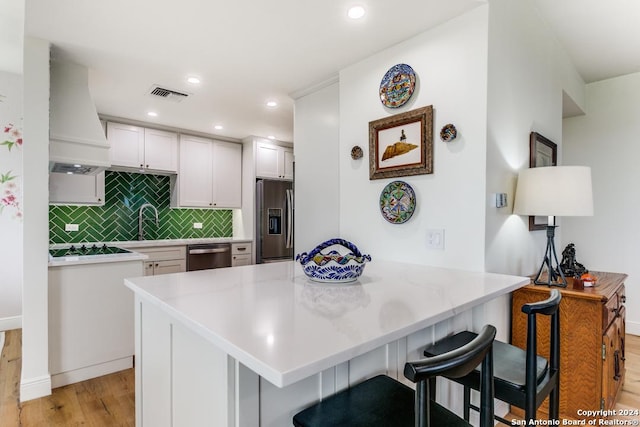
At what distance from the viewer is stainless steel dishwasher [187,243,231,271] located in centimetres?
426

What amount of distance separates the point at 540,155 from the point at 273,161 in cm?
345

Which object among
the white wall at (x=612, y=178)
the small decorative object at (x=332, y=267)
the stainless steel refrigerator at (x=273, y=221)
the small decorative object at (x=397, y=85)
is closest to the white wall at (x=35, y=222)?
the small decorative object at (x=332, y=267)

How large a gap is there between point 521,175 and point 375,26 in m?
1.23

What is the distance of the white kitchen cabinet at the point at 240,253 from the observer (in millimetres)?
4617

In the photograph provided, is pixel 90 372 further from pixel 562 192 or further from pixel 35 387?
pixel 562 192

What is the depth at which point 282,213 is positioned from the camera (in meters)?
4.87

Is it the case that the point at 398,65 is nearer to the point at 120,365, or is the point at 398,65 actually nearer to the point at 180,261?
the point at 120,365

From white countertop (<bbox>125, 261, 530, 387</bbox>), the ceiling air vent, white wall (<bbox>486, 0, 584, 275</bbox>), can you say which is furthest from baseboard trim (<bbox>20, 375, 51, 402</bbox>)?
white wall (<bbox>486, 0, 584, 275</bbox>)

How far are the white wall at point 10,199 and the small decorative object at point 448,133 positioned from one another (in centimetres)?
400

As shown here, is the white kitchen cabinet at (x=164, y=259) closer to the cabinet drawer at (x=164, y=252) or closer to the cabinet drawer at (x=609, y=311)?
the cabinet drawer at (x=164, y=252)

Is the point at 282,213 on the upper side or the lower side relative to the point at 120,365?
upper

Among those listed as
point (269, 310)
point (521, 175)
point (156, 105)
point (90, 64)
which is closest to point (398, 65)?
point (521, 175)

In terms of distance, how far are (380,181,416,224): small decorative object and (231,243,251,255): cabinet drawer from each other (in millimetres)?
2785

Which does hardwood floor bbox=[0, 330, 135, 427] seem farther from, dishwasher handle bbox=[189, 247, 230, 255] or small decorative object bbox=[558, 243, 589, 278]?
small decorative object bbox=[558, 243, 589, 278]
